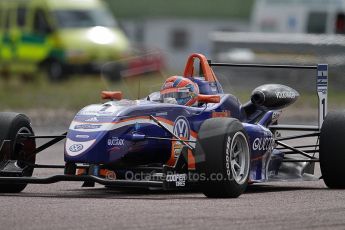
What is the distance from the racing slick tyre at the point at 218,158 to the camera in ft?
35.6

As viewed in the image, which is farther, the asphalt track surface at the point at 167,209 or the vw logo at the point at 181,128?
the vw logo at the point at 181,128

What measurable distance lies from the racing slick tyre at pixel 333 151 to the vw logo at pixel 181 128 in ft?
4.48

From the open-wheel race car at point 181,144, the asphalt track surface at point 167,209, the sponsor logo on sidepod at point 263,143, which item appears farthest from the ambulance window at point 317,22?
the asphalt track surface at point 167,209

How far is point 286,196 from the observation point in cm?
1152

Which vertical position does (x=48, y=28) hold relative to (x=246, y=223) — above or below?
above

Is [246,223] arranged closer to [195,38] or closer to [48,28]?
[48,28]

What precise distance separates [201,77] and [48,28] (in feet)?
82.1

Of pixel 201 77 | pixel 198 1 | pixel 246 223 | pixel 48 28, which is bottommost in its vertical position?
pixel 246 223

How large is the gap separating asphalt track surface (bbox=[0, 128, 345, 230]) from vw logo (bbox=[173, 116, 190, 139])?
0.56 m

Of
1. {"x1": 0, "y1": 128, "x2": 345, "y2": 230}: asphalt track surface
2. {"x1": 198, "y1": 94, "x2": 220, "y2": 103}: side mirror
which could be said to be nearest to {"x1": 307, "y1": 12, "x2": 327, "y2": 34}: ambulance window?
{"x1": 0, "y1": 128, "x2": 345, "y2": 230}: asphalt track surface

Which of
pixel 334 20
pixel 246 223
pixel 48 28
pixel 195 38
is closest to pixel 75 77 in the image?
pixel 48 28

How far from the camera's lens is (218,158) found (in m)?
10.8

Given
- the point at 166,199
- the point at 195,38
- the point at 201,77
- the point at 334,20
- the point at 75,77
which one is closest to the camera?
the point at 166,199

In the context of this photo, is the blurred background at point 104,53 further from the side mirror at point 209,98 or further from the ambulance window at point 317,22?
the side mirror at point 209,98
